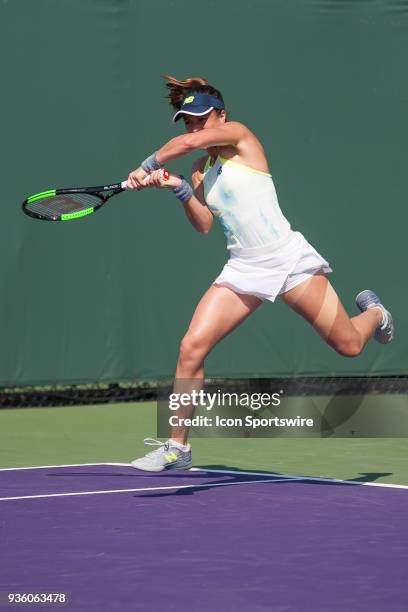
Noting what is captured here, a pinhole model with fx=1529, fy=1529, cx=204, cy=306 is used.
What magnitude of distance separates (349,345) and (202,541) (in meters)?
1.93

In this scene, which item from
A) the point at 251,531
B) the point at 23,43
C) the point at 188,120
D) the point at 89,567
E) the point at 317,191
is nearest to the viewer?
the point at 89,567

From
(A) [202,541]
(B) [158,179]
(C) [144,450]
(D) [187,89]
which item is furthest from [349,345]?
(A) [202,541]

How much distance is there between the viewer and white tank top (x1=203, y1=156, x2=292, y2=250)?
261 inches

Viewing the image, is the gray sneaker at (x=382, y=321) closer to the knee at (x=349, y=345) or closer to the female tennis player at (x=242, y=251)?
the knee at (x=349, y=345)

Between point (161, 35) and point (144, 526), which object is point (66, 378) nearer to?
point (161, 35)

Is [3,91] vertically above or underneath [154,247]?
above

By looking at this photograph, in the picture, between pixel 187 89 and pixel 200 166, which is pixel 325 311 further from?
pixel 187 89

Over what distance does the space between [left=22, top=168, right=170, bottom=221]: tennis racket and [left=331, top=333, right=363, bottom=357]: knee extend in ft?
4.06

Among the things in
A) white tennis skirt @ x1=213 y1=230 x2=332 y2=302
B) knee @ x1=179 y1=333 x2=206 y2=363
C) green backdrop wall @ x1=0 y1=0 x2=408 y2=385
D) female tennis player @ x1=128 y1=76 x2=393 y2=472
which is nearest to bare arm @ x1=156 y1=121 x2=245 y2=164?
female tennis player @ x1=128 y1=76 x2=393 y2=472

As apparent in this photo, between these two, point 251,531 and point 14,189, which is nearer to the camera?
point 251,531

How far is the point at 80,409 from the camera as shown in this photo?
10219mm

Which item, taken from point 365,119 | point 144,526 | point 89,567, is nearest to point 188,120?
point 144,526

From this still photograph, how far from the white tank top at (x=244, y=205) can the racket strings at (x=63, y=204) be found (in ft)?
2.30

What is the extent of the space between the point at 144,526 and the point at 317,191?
483 cm
